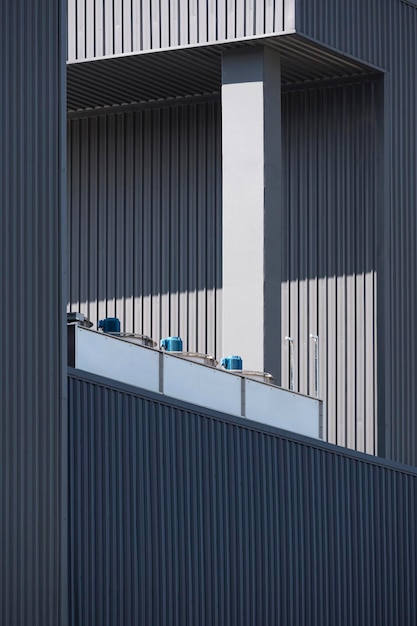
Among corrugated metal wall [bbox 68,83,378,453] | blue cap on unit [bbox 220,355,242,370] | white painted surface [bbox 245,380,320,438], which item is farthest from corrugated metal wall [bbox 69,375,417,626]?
corrugated metal wall [bbox 68,83,378,453]

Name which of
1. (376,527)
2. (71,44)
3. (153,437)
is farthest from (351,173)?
(153,437)

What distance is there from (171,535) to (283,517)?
2417 millimetres

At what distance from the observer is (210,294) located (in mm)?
28922

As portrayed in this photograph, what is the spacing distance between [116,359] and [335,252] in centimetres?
958

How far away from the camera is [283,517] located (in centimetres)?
2136

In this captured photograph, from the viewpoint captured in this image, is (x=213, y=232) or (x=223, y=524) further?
(x=213, y=232)

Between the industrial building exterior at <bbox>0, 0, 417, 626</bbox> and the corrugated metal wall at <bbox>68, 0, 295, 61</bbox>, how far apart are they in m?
0.04

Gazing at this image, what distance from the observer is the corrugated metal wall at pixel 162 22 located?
25.3 metres

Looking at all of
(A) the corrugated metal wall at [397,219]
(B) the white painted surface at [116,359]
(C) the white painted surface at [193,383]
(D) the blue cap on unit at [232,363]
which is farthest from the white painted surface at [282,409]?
(A) the corrugated metal wall at [397,219]

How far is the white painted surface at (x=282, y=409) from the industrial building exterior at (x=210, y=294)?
29 cm
